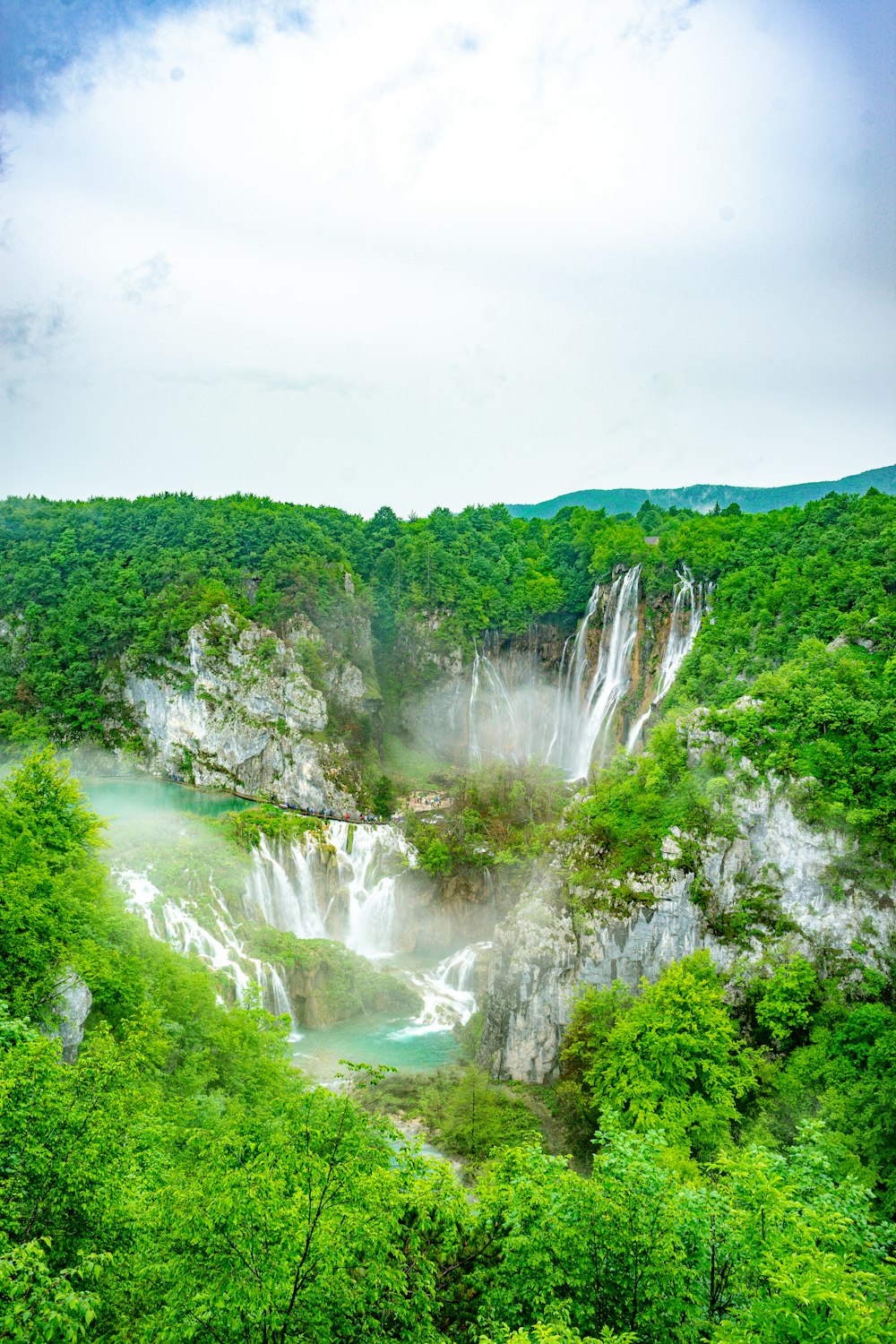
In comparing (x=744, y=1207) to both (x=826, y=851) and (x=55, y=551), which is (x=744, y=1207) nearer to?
(x=826, y=851)

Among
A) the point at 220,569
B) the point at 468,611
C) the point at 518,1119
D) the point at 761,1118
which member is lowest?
the point at 518,1119

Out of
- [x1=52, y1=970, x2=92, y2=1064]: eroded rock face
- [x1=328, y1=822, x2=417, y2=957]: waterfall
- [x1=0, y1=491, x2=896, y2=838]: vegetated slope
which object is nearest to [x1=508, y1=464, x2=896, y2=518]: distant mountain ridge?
[x1=0, y1=491, x2=896, y2=838]: vegetated slope

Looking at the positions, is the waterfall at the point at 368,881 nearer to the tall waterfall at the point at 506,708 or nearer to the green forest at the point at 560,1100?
the green forest at the point at 560,1100

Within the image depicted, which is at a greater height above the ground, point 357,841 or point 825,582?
point 825,582

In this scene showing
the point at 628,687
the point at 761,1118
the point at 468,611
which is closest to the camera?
the point at 761,1118

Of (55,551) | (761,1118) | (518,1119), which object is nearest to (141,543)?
(55,551)

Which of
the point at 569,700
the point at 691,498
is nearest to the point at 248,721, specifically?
the point at 569,700

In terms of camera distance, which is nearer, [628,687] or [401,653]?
[628,687]

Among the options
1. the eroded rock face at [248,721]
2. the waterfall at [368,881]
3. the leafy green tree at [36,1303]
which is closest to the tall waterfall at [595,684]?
the waterfall at [368,881]
